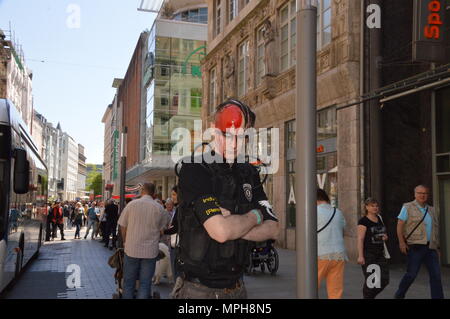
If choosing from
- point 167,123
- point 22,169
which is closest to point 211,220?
point 22,169

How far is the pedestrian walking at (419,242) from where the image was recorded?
6.99m

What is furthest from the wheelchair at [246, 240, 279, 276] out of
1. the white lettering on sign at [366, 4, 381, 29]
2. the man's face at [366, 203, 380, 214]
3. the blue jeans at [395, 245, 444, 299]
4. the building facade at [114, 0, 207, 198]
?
the building facade at [114, 0, 207, 198]

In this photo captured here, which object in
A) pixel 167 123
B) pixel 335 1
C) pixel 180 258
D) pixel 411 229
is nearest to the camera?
pixel 180 258

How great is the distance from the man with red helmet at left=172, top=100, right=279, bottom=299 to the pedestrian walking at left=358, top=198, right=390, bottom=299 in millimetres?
4219

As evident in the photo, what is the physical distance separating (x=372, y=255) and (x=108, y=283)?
5319 millimetres

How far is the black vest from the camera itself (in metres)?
2.61

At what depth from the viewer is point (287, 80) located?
17.2m

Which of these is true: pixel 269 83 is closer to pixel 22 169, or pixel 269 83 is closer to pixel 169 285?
pixel 169 285

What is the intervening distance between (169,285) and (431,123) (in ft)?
25.0

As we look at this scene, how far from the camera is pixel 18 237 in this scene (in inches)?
359

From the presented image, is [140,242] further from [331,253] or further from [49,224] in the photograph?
[49,224]

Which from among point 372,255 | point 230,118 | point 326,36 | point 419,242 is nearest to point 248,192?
point 230,118

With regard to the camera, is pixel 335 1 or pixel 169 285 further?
pixel 335 1

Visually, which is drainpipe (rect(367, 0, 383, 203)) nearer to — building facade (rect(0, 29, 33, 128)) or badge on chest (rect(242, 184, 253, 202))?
badge on chest (rect(242, 184, 253, 202))
